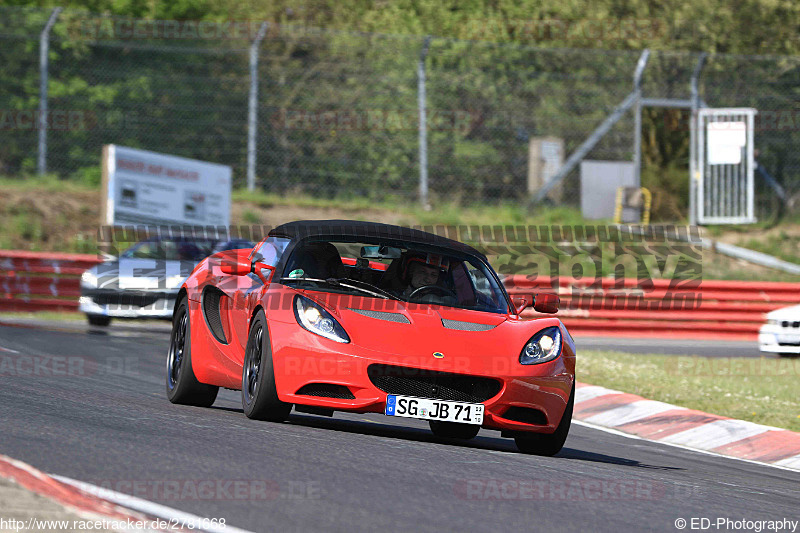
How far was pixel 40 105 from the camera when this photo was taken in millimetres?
22953

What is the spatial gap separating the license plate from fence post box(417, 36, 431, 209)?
17.2m

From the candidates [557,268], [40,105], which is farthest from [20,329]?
[557,268]

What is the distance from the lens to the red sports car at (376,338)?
7.09 metres

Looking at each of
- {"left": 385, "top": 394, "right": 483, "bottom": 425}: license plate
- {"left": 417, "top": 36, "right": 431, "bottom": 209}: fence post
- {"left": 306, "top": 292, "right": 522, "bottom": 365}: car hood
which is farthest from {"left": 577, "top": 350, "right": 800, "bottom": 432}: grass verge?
{"left": 417, "top": 36, "right": 431, "bottom": 209}: fence post

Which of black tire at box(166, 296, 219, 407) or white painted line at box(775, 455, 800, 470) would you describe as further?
white painted line at box(775, 455, 800, 470)

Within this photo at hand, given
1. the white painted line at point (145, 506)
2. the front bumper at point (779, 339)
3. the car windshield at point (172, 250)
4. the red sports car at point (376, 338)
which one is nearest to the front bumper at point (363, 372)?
the red sports car at point (376, 338)

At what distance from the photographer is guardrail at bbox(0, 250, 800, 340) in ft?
66.5

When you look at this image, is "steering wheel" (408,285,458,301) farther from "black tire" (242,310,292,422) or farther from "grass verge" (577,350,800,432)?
"grass verge" (577,350,800,432)

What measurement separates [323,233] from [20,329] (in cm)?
856

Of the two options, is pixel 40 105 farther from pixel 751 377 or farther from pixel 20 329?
pixel 751 377

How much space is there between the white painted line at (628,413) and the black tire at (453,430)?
267 cm

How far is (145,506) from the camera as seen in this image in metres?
4.71

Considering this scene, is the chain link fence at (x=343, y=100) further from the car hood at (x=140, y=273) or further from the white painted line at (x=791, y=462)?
the white painted line at (x=791, y=462)

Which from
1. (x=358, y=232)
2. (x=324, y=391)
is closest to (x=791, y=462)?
(x=358, y=232)
